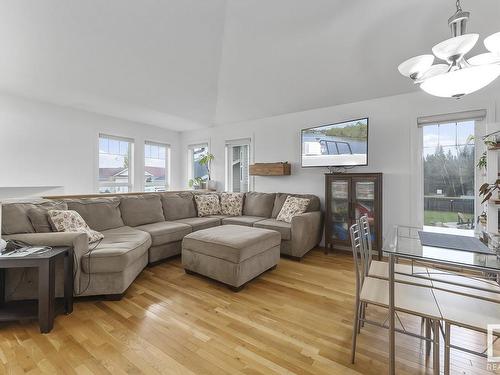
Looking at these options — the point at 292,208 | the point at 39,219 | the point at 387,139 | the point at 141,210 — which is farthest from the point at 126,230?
the point at 387,139

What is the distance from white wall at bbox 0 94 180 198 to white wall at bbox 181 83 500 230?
2.98 m

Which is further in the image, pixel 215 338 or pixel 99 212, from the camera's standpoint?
pixel 99 212

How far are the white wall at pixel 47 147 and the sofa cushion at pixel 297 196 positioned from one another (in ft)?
10.1

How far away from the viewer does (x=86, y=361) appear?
138 centimetres

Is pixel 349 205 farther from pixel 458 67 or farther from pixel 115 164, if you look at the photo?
pixel 115 164

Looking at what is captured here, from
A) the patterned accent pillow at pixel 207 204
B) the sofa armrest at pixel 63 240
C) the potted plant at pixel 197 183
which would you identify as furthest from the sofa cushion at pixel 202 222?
the sofa armrest at pixel 63 240

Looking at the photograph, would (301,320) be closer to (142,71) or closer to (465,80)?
(465,80)

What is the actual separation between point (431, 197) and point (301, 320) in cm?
255

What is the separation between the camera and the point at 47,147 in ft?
11.4

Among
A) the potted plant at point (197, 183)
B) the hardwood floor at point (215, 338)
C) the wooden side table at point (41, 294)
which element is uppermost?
the potted plant at point (197, 183)

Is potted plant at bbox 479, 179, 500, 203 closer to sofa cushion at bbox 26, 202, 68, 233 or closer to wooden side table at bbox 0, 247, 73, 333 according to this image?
wooden side table at bbox 0, 247, 73, 333

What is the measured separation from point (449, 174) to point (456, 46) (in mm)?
2224

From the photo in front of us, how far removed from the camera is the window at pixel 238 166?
15.6 ft

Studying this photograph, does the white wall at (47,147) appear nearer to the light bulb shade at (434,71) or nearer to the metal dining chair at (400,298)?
the metal dining chair at (400,298)
